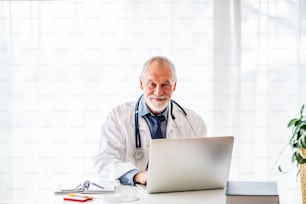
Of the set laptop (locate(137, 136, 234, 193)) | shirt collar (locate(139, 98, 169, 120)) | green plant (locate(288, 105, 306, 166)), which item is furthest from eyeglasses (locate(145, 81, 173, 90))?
green plant (locate(288, 105, 306, 166))

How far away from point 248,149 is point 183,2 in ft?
3.35

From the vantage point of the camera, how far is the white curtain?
3.36 m

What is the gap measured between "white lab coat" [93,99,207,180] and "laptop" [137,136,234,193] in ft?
1.15

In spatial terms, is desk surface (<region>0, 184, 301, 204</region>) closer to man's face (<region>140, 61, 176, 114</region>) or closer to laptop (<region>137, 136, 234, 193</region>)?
laptop (<region>137, 136, 234, 193</region>)

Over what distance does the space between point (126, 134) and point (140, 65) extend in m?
0.73

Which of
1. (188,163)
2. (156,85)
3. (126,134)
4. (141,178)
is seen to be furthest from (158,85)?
(188,163)

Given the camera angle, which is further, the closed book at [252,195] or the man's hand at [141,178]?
the man's hand at [141,178]

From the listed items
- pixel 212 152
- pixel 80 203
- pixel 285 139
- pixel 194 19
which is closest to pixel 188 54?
pixel 194 19

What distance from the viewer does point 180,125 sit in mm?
2885

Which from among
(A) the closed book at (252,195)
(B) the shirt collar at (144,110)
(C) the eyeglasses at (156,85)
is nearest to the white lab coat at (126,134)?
(B) the shirt collar at (144,110)

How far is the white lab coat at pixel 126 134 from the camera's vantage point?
8.74 feet

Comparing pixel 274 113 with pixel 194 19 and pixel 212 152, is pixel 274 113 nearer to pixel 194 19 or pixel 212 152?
pixel 194 19

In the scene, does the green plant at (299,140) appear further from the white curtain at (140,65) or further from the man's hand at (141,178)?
the man's hand at (141,178)

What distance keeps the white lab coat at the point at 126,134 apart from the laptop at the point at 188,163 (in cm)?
35
